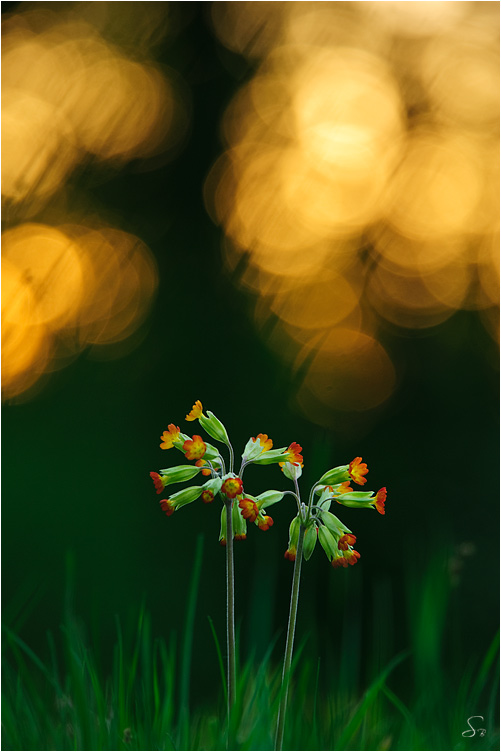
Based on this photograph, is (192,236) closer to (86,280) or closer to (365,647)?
(86,280)

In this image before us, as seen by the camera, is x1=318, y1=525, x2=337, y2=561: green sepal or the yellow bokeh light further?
the yellow bokeh light

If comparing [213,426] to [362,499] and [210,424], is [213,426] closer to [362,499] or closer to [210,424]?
[210,424]

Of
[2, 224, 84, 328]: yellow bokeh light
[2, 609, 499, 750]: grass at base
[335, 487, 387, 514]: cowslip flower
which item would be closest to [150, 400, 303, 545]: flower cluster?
[335, 487, 387, 514]: cowslip flower

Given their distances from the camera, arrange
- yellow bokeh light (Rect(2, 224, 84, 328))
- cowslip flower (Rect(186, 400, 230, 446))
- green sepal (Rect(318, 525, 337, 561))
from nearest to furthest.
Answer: green sepal (Rect(318, 525, 337, 561)) < cowslip flower (Rect(186, 400, 230, 446)) < yellow bokeh light (Rect(2, 224, 84, 328))

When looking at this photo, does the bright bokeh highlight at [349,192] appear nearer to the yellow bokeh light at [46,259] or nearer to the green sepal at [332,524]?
the yellow bokeh light at [46,259]

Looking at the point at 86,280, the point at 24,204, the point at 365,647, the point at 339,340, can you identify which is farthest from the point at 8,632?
the point at 86,280

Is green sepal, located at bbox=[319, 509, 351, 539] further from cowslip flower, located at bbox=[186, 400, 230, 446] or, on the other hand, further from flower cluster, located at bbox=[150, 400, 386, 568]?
cowslip flower, located at bbox=[186, 400, 230, 446]
